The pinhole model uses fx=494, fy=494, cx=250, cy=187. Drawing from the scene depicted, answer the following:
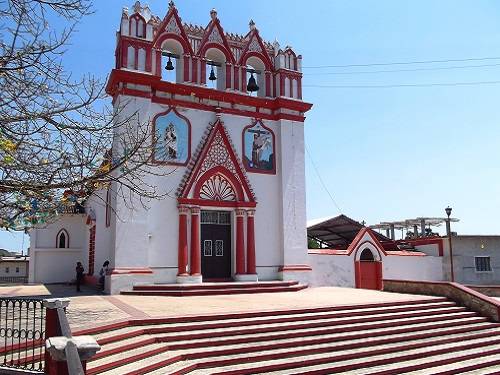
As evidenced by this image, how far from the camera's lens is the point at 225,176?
18125mm

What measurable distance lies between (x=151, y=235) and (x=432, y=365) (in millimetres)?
9873

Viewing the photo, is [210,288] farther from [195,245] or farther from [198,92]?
[198,92]

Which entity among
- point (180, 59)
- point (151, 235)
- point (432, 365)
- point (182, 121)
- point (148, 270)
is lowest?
point (432, 365)

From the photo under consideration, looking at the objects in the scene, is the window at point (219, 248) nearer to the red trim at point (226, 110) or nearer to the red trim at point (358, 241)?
the red trim at point (226, 110)

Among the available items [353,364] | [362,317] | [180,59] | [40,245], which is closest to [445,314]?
[362,317]

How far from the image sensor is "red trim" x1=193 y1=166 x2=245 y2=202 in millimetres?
17469

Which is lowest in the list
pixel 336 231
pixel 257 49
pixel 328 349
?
pixel 328 349

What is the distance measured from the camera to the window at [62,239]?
25281 millimetres

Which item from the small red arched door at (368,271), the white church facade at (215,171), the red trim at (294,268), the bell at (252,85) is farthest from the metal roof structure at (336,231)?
the bell at (252,85)

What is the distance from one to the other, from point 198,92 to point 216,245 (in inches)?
222

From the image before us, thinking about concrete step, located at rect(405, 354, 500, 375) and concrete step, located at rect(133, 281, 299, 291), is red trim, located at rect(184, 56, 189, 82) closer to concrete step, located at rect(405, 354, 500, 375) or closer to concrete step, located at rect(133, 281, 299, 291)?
concrete step, located at rect(133, 281, 299, 291)

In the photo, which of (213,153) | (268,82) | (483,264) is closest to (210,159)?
(213,153)

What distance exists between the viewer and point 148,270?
16.2 metres

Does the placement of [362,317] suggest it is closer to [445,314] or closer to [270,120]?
[445,314]
